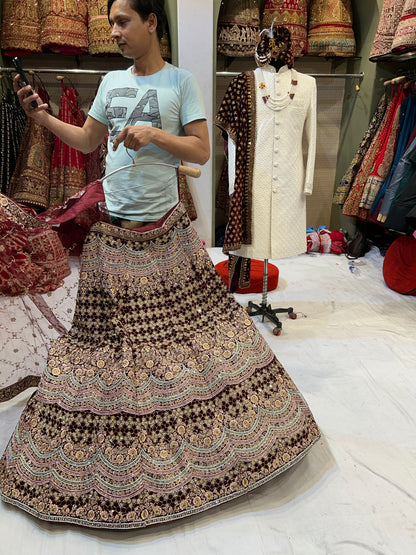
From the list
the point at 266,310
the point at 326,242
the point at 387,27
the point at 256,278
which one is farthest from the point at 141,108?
the point at 326,242

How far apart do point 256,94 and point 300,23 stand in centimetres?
196

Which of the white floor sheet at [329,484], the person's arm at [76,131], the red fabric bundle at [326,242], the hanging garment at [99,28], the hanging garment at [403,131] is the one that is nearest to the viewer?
the white floor sheet at [329,484]

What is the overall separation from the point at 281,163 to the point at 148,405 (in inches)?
56.6

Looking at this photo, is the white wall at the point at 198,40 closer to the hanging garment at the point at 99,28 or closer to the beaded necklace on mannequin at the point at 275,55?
the hanging garment at the point at 99,28

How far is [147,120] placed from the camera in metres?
1.42

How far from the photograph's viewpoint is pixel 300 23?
3.64 metres

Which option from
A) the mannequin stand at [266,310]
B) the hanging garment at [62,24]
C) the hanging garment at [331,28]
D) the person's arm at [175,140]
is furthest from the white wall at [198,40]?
the person's arm at [175,140]

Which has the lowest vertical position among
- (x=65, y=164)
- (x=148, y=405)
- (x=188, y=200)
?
(x=188, y=200)

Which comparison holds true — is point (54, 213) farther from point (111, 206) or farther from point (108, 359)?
point (108, 359)

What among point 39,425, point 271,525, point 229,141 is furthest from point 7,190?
point 271,525

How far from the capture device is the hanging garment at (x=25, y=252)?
131 centimetres

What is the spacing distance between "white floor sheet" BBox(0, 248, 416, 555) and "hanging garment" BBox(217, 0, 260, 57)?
2.42 meters

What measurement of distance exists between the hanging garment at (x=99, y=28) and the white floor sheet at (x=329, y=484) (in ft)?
8.22

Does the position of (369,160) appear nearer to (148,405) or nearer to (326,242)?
(326,242)
